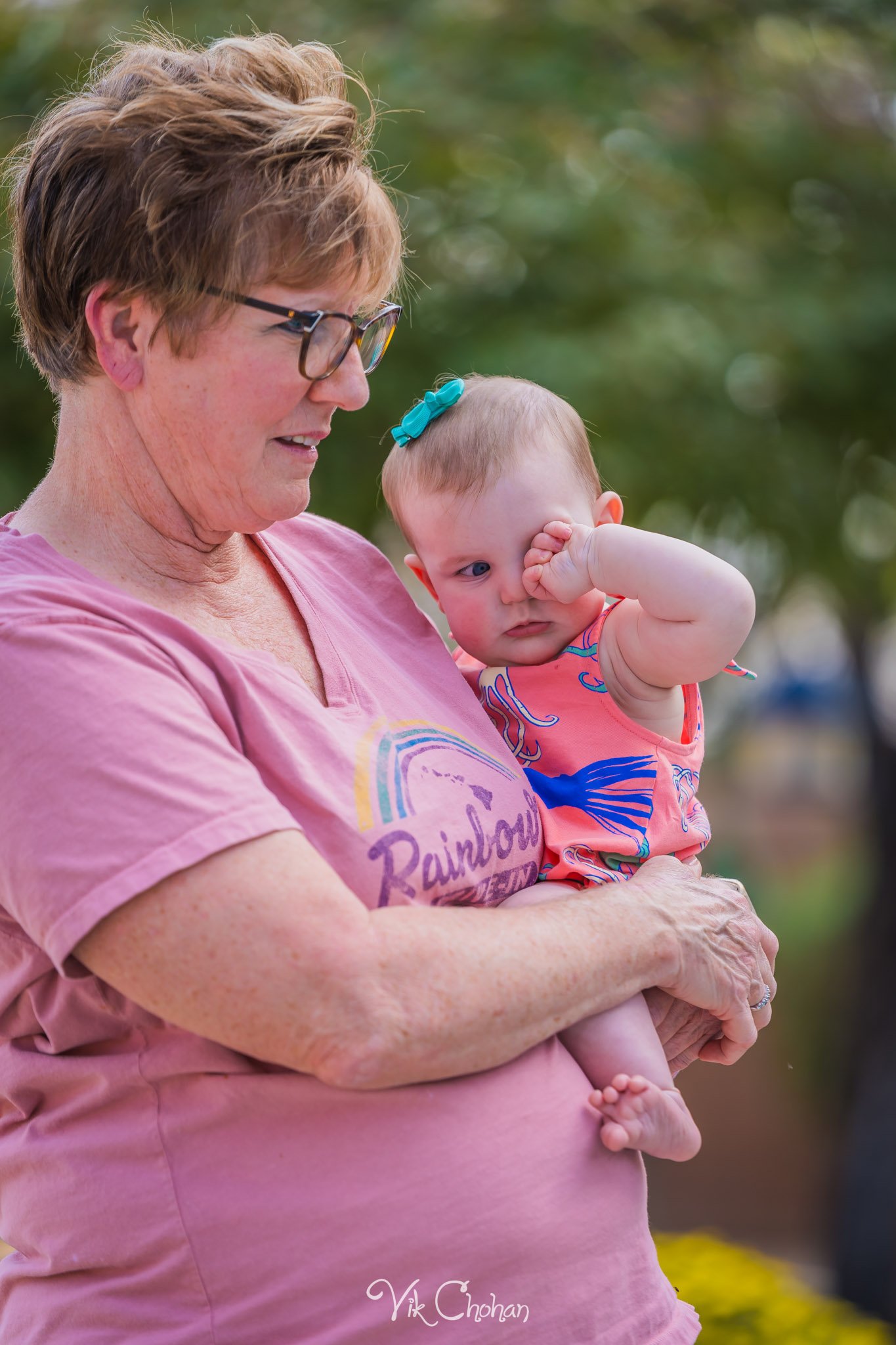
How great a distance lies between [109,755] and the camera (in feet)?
4.87

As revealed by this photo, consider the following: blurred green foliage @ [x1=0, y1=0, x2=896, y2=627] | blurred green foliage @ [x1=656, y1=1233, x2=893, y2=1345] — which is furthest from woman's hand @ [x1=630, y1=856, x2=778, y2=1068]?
blurred green foliage @ [x1=0, y1=0, x2=896, y2=627]

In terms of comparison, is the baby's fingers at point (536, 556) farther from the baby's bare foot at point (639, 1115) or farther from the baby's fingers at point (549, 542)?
the baby's bare foot at point (639, 1115)

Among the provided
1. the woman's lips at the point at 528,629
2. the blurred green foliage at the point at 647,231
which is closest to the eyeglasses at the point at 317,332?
the woman's lips at the point at 528,629

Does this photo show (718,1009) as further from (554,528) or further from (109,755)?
(109,755)

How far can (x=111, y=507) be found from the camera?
1.84 metres

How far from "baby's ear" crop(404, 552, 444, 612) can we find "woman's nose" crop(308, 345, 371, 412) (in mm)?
483

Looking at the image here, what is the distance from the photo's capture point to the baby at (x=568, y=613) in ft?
6.89

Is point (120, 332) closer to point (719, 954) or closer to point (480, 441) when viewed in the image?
point (480, 441)

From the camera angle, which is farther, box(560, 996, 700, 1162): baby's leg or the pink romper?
the pink romper

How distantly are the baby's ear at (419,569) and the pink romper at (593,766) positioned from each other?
7.6 inches

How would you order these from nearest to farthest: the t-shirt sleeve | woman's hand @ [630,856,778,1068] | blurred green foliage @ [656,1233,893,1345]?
the t-shirt sleeve → woman's hand @ [630,856,778,1068] → blurred green foliage @ [656,1233,893,1345]

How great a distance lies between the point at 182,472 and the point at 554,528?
0.64 metres

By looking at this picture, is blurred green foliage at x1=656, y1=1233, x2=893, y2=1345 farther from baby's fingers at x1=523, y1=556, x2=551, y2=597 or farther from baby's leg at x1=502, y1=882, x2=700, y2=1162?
baby's fingers at x1=523, y1=556, x2=551, y2=597

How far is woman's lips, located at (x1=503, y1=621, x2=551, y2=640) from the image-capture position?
2.26 meters
